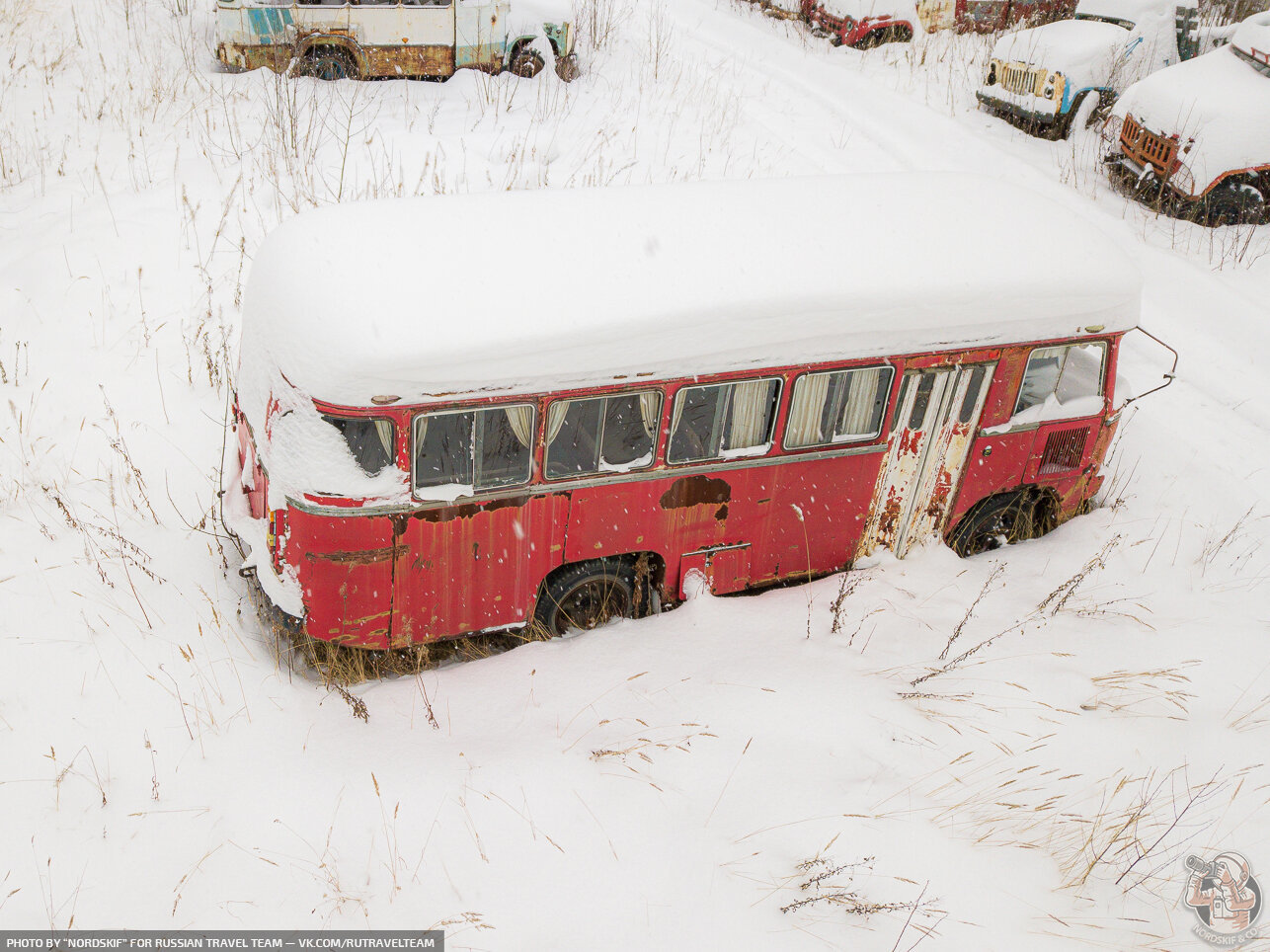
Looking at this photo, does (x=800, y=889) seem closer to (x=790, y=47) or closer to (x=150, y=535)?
(x=150, y=535)

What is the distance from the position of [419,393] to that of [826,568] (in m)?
2.80

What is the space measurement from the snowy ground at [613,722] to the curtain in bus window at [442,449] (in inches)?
38.3

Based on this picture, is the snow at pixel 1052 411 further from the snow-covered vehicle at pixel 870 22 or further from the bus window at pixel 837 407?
the snow-covered vehicle at pixel 870 22

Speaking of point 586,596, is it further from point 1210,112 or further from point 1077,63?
point 1077,63

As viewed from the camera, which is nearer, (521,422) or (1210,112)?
(521,422)

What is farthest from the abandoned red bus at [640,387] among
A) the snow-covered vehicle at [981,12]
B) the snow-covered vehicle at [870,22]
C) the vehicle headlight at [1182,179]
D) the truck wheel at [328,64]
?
the snow-covered vehicle at [981,12]

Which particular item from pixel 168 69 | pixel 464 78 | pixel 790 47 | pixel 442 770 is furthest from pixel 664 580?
pixel 790 47

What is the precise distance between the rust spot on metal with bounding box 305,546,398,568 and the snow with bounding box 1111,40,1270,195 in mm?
9663

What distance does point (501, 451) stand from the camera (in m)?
4.42

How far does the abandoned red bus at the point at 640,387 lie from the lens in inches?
165

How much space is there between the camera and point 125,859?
376 centimetres

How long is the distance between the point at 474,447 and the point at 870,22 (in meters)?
13.6

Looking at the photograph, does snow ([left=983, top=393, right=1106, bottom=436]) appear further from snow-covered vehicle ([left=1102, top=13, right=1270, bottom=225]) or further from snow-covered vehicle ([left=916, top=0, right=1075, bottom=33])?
snow-covered vehicle ([left=916, top=0, right=1075, bottom=33])

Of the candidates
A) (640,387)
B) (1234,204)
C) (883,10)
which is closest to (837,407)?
(640,387)
